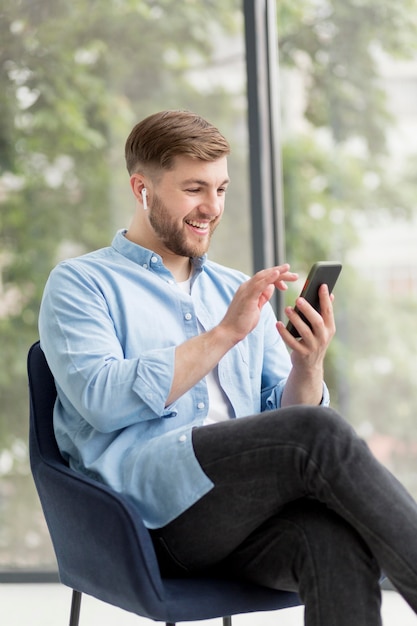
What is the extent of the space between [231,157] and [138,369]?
5.66ft

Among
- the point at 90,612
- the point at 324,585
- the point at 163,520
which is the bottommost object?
the point at 90,612

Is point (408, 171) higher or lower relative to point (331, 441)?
higher

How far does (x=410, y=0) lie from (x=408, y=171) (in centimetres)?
58

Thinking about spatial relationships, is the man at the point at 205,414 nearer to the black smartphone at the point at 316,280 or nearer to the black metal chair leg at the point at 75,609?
the black smartphone at the point at 316,280

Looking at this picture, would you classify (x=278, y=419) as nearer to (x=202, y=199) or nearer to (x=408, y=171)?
(x=202, y=199)

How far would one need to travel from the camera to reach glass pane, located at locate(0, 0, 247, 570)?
3.51 m

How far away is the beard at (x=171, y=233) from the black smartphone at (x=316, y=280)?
28 cm

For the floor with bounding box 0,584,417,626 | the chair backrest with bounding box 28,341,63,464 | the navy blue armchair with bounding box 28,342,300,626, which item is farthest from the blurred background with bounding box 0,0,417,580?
the navy blue armchair with bounding box 28,342,300,626

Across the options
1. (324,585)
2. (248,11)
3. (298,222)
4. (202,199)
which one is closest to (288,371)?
(202,199)

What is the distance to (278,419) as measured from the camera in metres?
1.83

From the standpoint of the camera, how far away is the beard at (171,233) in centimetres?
218

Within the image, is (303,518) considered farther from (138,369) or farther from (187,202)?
(187,202)

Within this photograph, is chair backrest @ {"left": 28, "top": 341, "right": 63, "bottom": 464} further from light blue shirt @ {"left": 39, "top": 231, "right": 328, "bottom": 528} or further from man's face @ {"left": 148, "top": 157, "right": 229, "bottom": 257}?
man's face @ {"left": 148, "top": 157, "right": 229, "bottom": 257}

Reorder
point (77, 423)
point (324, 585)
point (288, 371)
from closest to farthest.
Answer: point (324, 585) → point (77, 423) → point (288, 371)
